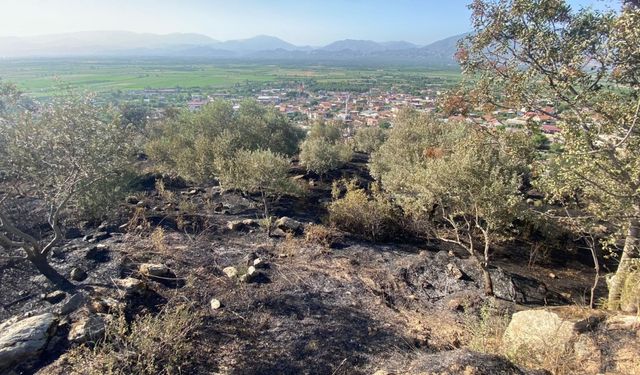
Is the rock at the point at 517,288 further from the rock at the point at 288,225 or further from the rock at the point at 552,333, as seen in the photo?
the rock at the point at 288,225

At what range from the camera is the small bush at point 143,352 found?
729cm

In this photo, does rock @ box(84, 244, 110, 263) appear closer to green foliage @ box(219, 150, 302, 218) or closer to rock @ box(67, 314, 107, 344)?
rock @ box(67, 314, 107, 344)

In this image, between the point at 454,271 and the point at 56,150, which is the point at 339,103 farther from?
the point at 56,150

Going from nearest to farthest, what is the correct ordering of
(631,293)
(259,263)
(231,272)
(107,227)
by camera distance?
(631,293) → (231,272) → (259,263) → (107,227)

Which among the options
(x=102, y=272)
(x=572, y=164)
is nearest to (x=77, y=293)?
(x=102, y=272)

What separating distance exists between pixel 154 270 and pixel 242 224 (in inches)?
248

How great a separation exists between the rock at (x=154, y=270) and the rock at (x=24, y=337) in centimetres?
296

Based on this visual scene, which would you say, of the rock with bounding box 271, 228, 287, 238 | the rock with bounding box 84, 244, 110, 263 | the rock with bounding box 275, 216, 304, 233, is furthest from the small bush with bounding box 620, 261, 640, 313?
the rock with bounding box 84, 244, 110, 263

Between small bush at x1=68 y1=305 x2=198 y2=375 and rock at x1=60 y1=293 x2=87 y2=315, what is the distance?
1837 millimetres

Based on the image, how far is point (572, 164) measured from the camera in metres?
9.63

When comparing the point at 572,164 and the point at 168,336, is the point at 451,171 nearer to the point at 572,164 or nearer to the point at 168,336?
the point at 572,164

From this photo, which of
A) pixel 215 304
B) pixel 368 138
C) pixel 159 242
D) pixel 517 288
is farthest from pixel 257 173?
pixel 368 138

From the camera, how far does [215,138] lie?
2470 cm

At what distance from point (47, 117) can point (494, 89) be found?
1501cm
